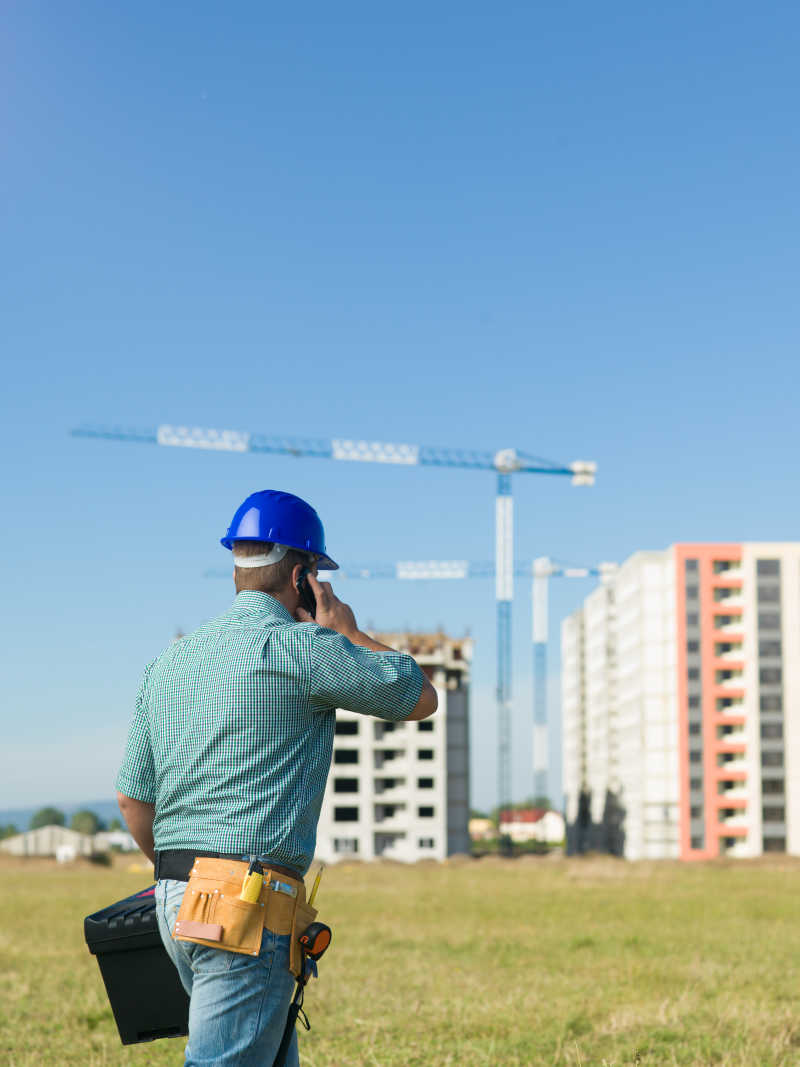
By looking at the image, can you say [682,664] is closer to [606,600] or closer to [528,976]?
[606,600]

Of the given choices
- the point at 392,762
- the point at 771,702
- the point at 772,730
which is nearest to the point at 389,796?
the point at 392,762

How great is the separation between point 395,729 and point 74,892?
3200 inches

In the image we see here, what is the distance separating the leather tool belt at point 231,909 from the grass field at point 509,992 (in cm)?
399

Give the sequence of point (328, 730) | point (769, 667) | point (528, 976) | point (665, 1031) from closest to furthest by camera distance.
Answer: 1. point (328, 730)
2. point (665, 1031)
3. point (528, 976)
4. point (769, 667)

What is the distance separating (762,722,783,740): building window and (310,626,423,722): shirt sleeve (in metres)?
119

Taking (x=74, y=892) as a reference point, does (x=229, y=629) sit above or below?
above

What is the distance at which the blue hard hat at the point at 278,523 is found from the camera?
3752 mm

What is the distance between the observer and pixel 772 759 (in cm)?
11475

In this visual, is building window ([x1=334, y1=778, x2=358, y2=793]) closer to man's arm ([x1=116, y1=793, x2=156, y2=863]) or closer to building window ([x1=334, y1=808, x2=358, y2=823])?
building window ([x1=334, y1=808, x2=358, y2=823])

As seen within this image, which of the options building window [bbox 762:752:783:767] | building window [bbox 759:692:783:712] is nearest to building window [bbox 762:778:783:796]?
building window [bbox 762:752:783:767]

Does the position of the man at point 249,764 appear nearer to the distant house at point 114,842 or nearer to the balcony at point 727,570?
the balcony at point 727,570

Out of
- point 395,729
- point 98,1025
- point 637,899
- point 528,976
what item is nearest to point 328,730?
point 98,1025

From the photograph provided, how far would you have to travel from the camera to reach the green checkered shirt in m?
3.34

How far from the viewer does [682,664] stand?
118m
